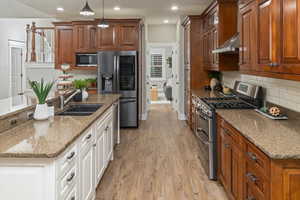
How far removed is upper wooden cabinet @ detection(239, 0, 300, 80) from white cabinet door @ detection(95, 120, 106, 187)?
1799 millimetres

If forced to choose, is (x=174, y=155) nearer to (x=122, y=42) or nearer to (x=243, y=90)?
(x=243, y=90)

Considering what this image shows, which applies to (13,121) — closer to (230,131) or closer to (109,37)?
(230,131)

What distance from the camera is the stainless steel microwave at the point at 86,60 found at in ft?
24.7

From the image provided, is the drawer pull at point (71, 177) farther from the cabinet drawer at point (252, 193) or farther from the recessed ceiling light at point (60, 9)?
the recessed ceiling light at point (60, 9)

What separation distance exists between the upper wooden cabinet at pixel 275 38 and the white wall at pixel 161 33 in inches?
265

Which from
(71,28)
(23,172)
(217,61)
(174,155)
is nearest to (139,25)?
(71,28)

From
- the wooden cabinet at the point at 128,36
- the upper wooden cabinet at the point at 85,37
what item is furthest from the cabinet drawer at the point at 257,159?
the upper wooden cabinet at the point at 85,37

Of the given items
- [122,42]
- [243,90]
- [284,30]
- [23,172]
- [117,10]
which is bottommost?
[23,172]

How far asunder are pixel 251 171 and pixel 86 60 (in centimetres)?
600

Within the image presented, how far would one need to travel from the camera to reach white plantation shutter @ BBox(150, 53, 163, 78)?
15.2 m

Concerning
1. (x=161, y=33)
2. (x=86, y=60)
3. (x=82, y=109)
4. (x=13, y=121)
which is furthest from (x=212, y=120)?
(x=161, y=33)

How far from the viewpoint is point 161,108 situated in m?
10.9

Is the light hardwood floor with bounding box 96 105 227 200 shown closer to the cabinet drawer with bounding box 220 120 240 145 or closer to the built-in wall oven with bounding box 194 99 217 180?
the built-in wall oven with bounding box 194 99 217 180

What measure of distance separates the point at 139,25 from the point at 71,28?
5.62ft
